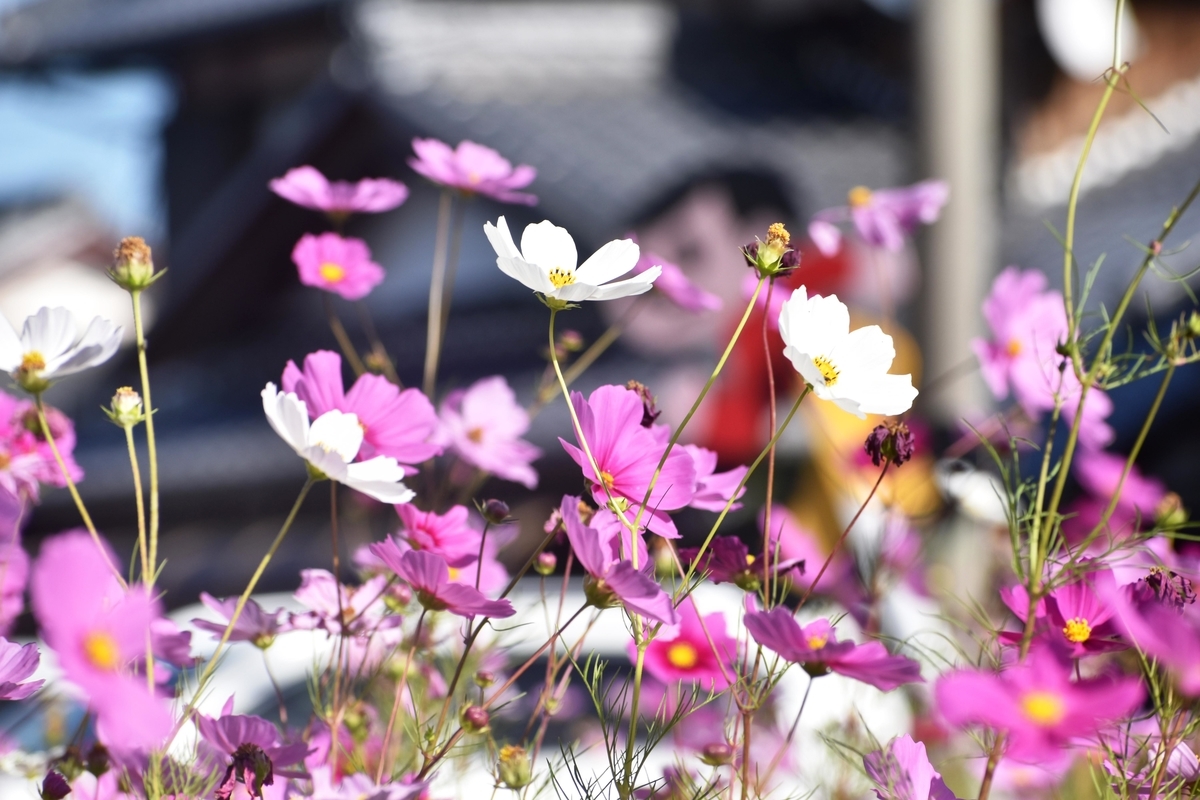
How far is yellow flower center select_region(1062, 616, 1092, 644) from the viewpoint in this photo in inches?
17.0

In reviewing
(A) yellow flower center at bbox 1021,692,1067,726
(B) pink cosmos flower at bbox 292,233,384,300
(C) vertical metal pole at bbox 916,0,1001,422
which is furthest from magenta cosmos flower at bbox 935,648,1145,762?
(C) vertical metal pole at bbox 916,0,1001,422

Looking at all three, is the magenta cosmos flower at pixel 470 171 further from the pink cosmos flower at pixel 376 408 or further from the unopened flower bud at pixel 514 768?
the unopened flower bud at pixel 514 768

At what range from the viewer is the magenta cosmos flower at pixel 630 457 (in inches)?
17.2

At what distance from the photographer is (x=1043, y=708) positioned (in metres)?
0.34

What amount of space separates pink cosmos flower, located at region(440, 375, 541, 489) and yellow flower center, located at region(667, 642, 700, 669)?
122mm

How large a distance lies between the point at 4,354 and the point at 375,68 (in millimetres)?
5130

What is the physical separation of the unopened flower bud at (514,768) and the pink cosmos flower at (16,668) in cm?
18

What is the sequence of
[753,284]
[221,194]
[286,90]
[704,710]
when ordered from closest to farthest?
[753,284]
[704,710]
[221,194]
[286,90]

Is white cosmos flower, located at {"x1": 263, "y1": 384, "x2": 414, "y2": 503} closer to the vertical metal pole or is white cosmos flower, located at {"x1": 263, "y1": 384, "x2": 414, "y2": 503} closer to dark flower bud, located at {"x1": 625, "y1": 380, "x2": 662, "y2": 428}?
dark flower bud, located at {"x1": 625, "y1": 380, "x2": 662, "y2": 428}

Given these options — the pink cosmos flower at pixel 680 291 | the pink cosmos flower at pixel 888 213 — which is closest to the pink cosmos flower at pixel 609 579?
the pink cosmos flower at pixel 680 291

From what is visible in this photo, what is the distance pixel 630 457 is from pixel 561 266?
0.08m

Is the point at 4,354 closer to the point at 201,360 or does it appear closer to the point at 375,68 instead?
the point at 375,68

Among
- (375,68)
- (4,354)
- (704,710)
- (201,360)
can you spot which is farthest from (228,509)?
(4,354)

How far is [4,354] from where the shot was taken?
47cm
